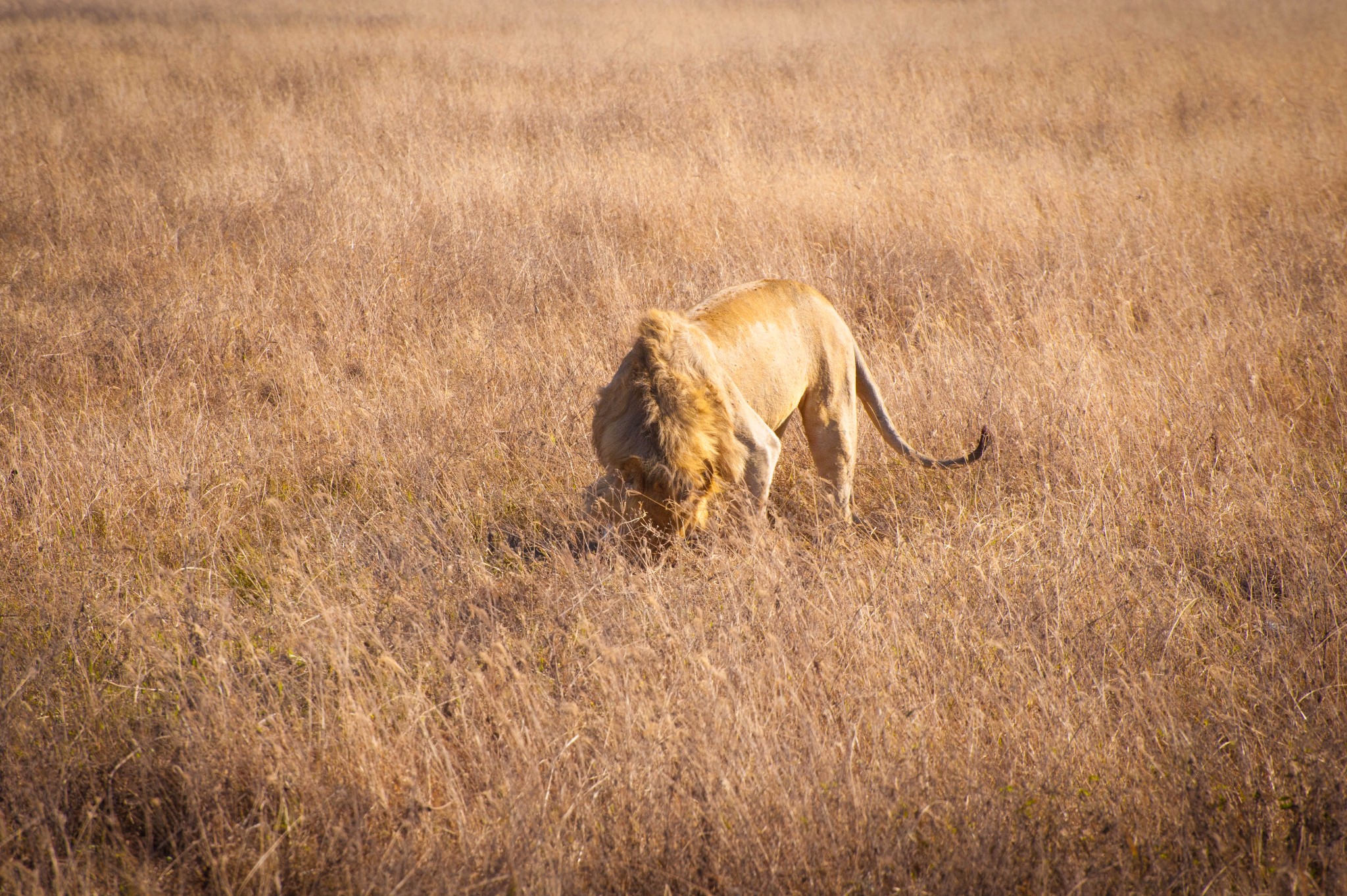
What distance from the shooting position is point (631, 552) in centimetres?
315

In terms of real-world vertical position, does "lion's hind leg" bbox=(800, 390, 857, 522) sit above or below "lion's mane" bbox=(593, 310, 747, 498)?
below

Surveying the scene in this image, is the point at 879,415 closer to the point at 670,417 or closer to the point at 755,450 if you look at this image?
the point at 755,450

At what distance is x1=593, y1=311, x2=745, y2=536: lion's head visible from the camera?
2.88 meters

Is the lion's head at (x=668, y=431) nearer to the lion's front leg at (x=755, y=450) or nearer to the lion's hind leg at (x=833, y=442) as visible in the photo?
the lion's front leg at (x=755, y=450)

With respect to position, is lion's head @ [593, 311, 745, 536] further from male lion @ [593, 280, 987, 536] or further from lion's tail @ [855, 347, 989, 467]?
lion's tail @ [855, 347, 989, 467]

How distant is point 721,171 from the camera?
8750 millimetres

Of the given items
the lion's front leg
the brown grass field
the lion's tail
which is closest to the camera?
the brown grass field

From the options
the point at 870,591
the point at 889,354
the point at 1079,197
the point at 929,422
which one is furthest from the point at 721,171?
the point at 870,591

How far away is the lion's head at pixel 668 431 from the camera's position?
9.43 feet

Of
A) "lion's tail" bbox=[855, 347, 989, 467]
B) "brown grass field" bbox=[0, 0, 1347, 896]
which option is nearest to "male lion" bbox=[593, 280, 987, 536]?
"lion's tail" bbox=[855, 347, 989, 467]

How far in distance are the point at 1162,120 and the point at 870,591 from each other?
10.7 m

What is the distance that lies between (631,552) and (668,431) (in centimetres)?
56

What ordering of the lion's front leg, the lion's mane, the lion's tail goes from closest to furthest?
the lion's mane < the lion's front leg < the lion's tail

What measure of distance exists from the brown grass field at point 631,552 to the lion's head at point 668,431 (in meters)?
0.31
